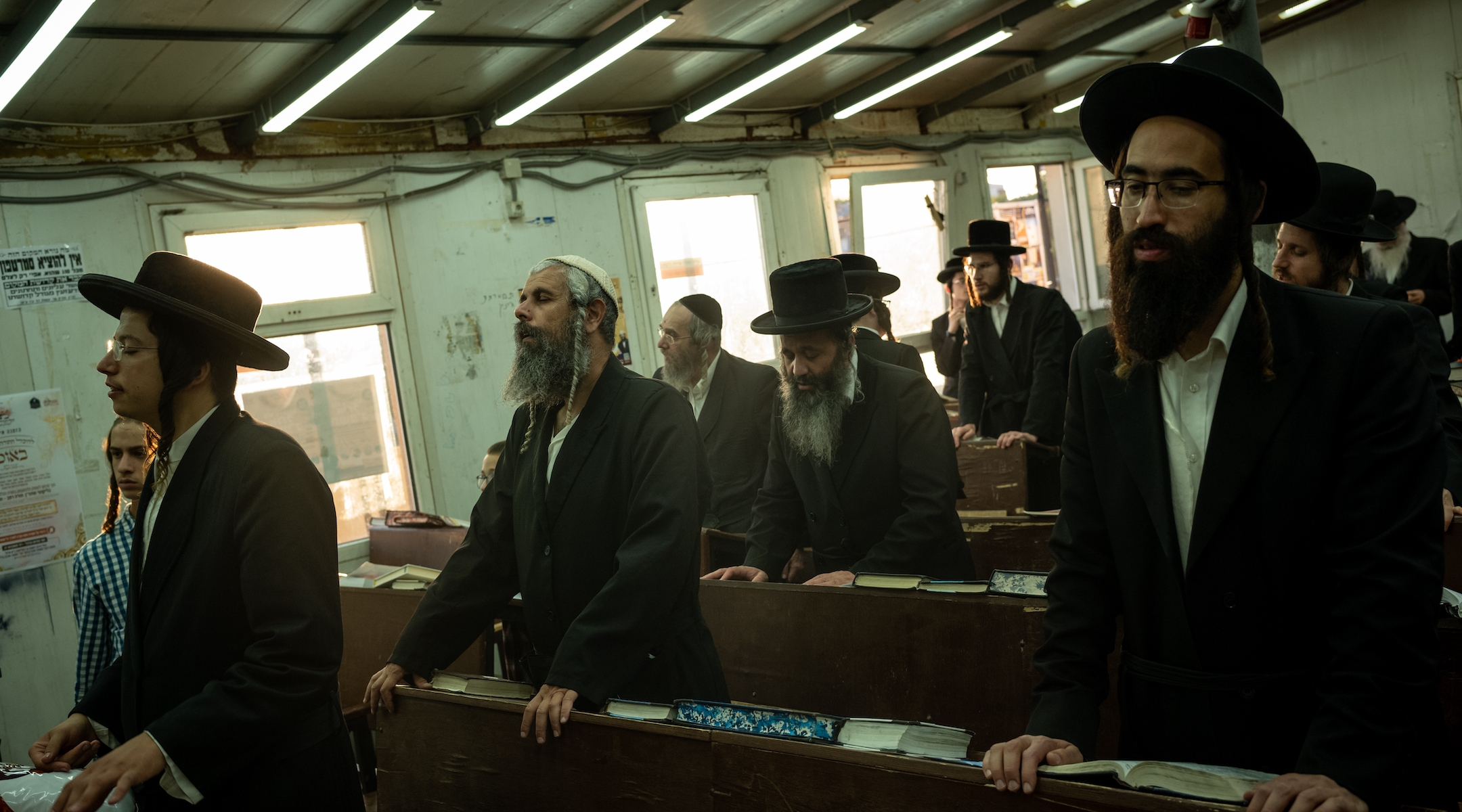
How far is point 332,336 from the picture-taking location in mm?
6605

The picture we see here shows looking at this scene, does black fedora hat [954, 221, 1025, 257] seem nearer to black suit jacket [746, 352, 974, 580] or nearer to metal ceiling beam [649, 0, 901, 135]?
metal ceiling beam [649, 0, 901, 135]

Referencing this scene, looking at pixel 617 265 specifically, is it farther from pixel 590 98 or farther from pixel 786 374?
pixel 786 374

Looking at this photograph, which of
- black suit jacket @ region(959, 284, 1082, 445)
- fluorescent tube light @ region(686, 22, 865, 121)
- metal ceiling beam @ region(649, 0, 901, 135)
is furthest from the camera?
fluorescent tube light @ region(686, 22, 865, 121)

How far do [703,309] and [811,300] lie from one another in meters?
1.90

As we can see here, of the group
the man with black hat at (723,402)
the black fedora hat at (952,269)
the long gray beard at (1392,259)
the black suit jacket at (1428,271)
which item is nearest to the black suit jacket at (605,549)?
the man with black hat at (723,402)

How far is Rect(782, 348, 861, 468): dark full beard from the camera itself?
11.6 ft

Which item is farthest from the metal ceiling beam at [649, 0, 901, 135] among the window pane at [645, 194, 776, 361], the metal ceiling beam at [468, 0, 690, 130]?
the metal ceiling beam at [468, 0, 690, 130]

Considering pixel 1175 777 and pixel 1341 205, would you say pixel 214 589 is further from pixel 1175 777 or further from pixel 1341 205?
pixel 1341 205

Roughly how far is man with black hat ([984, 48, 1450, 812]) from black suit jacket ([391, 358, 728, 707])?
1.00 m

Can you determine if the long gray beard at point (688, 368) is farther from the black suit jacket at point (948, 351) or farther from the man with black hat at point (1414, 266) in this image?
the man with black hat at point (1414, 266)

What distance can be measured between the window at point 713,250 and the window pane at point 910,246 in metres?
1.37

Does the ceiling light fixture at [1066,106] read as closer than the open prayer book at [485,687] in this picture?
No

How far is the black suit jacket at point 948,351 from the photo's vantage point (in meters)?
7.50

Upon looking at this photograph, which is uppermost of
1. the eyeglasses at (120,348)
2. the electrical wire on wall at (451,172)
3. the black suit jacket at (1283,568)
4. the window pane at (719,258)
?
the electrical wire on wall at (451,172)
